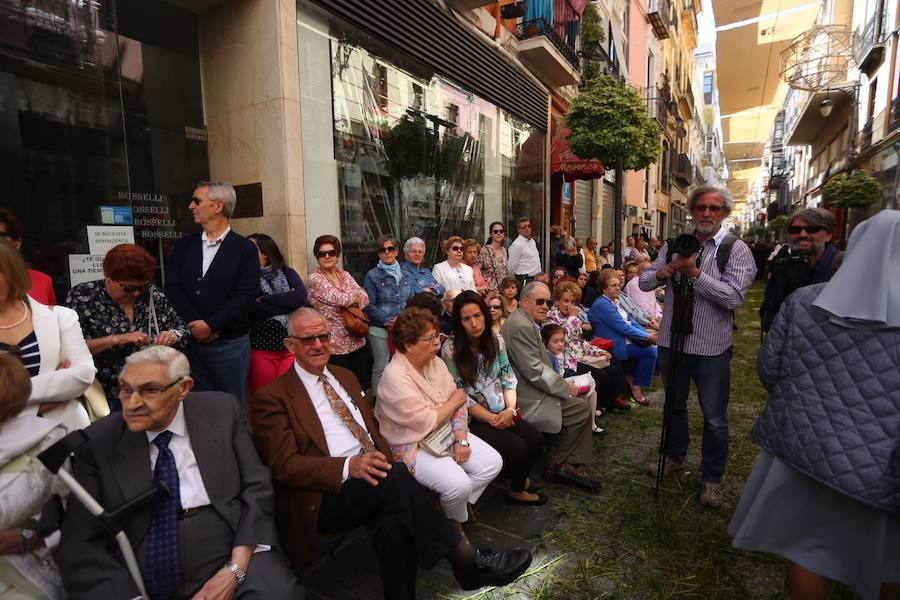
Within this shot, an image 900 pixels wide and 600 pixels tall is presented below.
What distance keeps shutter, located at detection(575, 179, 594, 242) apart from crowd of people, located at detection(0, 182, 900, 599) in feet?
33.8

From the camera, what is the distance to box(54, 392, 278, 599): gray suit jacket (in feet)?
5.54

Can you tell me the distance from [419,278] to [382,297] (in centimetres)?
58

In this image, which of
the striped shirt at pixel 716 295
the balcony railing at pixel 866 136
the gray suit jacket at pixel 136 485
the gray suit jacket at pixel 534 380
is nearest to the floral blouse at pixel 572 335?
the gray suit jacket at pixel 534 380

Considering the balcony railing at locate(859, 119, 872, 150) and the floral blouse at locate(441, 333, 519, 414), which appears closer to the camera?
the floral blouse at locate(441, 333, 519, 414)

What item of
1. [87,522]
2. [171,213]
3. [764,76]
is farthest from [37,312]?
[764,76]

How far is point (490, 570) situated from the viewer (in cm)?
243

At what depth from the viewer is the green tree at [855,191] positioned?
12039 millimetres

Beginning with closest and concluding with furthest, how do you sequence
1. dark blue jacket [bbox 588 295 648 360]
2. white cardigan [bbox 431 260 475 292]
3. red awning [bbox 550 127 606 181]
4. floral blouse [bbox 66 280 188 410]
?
floral blouse [bbox 66 280 188 410] < dark blue jacket [bbox 588 295 648 360] < white cardigan [bbox 431 260 475 292] < red awning [bbox 550 127 606 181]

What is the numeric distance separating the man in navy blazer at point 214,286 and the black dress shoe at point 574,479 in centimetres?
252

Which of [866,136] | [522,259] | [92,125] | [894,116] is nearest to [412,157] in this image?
[522,259]

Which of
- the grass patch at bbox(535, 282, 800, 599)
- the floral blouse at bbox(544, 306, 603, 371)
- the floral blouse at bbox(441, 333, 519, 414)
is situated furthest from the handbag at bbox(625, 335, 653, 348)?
the floral blouse at bbox(441, 333, 519, 414)

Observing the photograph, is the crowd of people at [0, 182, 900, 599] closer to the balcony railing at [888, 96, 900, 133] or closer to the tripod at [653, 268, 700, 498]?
the tripod at [653, 268, 700, 498]

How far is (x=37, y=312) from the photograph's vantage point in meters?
2.20

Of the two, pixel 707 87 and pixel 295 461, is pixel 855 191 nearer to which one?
pixel 295 461
